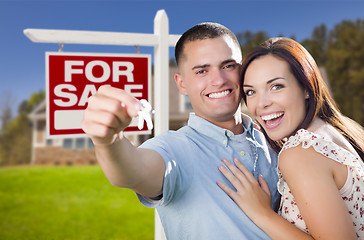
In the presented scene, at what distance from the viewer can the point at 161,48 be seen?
3037mm

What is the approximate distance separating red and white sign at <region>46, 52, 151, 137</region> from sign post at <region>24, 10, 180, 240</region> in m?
0.12

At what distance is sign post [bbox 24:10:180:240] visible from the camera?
9.28 ft

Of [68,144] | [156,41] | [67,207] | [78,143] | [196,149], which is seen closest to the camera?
[196,149]

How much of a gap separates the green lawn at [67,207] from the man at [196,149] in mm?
5573

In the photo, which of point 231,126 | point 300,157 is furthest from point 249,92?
point 300,157

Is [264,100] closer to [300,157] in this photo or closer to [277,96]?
[277,96]

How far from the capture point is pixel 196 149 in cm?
196

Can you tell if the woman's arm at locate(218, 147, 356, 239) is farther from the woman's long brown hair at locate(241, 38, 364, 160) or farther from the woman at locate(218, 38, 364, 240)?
the woman's long brown hair at locate(241, 38, 364, 160)

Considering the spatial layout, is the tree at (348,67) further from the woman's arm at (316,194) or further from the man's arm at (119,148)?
the man's arm at (119,148)

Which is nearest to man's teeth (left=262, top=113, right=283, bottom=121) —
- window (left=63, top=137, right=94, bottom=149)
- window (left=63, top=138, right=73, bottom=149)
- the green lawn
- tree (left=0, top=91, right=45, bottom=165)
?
the green lawn

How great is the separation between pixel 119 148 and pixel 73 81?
1.68 metres

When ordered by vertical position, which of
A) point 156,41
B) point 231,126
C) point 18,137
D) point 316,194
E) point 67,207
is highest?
point 156,41

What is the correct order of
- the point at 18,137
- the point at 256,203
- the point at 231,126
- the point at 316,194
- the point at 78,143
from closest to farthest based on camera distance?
1. the point at 316,194
2. the point at 256,203
3. the point at 231,126
4. the point at 78,143
5. the point at 18,137

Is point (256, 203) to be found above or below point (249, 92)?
below
